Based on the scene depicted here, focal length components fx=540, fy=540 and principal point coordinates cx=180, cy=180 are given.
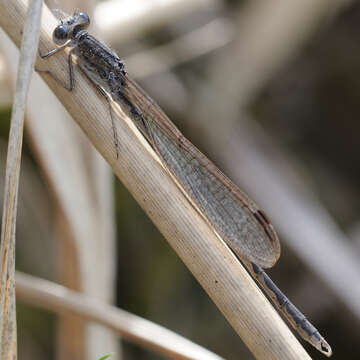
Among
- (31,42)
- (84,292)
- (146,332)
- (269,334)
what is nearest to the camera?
(31,42)

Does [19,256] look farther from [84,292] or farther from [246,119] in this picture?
[246,119]

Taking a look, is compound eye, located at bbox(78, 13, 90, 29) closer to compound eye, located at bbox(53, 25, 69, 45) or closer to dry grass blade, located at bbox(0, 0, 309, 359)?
compound eye, located at bbox(53, 25, 69, 45)

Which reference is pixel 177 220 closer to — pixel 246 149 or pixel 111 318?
pixel 111 318

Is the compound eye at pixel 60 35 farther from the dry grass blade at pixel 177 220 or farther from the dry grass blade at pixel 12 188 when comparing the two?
the dry grass blade at pixel 12 188

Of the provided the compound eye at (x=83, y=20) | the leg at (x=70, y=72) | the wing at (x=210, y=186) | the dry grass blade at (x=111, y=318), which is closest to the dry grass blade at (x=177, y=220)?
the leg at (x=70, y=72)

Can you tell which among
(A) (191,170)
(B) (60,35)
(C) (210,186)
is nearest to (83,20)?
(B) (60,35)

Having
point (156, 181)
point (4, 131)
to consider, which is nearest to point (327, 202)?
point (4, 131)

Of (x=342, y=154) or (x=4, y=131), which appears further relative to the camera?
(x=342, y=154)
